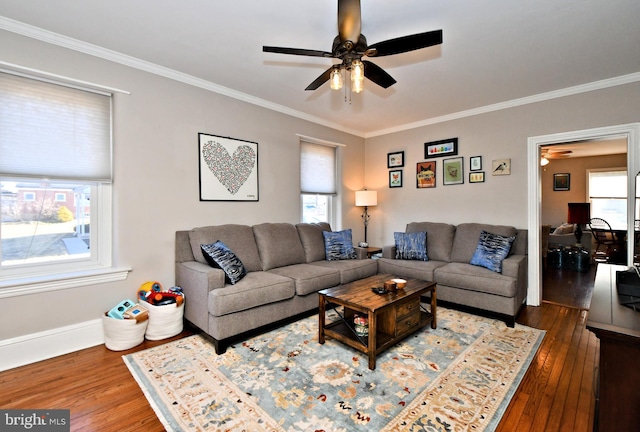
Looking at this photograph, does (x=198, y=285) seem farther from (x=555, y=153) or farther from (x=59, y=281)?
(x=555, y=153)

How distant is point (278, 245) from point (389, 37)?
7.98 feet

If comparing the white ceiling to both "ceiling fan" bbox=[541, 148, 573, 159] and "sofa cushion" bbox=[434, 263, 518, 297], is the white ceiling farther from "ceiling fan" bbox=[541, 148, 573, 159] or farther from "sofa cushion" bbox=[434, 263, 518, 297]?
"ceiling fan" bbox=[541, 148, 573, 159]

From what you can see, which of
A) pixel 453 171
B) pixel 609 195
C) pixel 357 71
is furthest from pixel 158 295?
pixel 609 195

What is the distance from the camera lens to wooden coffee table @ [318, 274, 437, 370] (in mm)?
2221

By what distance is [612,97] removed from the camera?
326 centimetres

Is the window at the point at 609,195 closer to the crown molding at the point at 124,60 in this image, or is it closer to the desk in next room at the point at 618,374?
the crown molding at the point at 124,60

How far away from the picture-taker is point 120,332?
Result: 8.25 feet

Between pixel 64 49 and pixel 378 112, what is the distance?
137 inches

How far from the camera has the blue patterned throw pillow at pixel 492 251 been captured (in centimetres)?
334

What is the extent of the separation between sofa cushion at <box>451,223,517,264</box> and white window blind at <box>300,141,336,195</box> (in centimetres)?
207

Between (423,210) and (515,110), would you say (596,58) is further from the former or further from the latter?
(423,210)

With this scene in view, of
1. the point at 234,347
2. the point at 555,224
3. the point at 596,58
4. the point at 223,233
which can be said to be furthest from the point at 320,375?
the point at 555,224

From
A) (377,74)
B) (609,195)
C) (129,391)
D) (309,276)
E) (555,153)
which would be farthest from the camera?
(609,195)

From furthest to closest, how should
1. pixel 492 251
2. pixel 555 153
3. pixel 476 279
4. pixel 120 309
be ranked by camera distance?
pixel 555 153 < pixel 492 251 < pixel 476 279 < pixel 120 309
